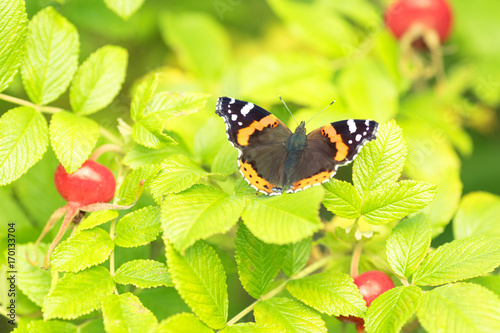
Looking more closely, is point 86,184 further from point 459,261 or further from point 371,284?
point 459,261

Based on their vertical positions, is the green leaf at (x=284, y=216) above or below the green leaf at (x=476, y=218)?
above

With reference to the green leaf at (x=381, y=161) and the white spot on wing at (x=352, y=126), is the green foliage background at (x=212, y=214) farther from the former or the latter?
the white spot on wing at (x=352, y=126)

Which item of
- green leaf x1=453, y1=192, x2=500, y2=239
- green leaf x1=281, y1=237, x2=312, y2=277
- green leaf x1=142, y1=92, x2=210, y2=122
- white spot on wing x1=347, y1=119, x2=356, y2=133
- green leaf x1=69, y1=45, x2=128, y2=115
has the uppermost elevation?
green leaf x1=69, y1=45, x2=128, y2=115

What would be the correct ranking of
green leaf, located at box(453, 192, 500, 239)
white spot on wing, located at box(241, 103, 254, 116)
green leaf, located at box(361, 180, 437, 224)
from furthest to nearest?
1. green leaf, located at box(453, 192, 500, 239)
2. white spot on wing, located at box(241, 103, 254, 116)
3. green leaf, located at box(361, 180, 437, 224)

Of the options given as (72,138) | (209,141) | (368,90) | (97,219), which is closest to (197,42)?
(368,90)

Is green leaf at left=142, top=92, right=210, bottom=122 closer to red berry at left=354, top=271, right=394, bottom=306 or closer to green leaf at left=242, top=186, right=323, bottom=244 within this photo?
green leaf at left=242, top=186, right=323, bottom=244

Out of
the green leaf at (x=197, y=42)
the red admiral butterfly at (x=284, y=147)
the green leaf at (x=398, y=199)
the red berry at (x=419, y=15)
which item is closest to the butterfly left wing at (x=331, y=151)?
the red admiral butterfly at (x=284, y=147)

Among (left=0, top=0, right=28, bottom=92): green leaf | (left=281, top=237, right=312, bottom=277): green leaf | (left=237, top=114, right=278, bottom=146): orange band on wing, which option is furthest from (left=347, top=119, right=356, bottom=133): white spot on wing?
(left=0, top=0, right=28, bottom=92): green leaf
